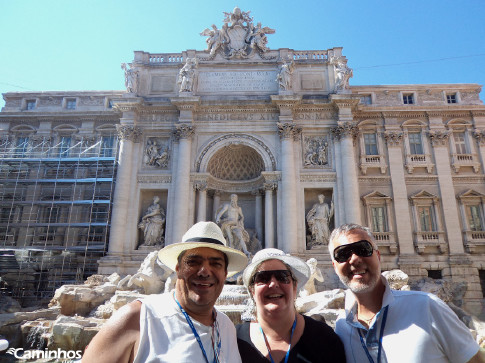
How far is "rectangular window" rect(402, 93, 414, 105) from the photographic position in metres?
21.3

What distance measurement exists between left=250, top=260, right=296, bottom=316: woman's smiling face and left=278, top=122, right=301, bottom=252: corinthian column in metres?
14.2

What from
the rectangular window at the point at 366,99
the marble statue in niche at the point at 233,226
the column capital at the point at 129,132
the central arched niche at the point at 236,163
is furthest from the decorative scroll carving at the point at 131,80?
the rectangular window at the point at 366,99

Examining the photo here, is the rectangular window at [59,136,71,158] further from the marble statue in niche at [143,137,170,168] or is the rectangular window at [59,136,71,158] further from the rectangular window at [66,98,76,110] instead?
the marble statue in niche at [143,137,170,168]

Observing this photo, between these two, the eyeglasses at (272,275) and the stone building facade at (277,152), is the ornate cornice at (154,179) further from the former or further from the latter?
the eyeglasses at (272,275)

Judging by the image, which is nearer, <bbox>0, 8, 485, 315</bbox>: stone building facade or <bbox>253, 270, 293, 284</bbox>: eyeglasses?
<bbox>253, 270, 293, 284</bbox>: eyeglasses

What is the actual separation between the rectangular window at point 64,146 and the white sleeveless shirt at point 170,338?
2061cm

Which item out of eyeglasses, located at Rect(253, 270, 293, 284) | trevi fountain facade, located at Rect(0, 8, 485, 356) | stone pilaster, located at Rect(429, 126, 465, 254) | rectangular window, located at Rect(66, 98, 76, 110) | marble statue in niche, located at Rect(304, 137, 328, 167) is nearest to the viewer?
eyeglasses, located at Rect(253, 270, 293, 284)

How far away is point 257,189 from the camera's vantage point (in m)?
19.3

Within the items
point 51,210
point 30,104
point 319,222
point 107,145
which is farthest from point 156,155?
point 30,104

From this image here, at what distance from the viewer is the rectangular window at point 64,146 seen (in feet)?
66.9

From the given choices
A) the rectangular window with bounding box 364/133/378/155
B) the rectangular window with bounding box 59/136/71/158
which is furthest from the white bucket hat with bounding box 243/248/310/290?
the rectangular window with bounding box 59/136/71/158

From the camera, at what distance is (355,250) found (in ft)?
9.15

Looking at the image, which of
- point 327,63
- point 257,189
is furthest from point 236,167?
point 327,63

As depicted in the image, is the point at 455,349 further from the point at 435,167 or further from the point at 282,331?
the point at 435,167
